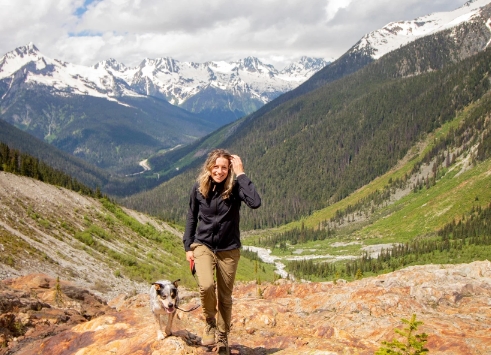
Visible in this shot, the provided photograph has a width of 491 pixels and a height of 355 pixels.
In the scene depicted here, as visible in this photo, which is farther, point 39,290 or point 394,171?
point 394,171

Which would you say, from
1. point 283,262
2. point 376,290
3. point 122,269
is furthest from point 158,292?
point 283,262

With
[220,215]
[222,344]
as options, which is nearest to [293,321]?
[222,344]

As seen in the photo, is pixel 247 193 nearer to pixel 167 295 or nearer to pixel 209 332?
pixel 167 295

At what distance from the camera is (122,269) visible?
42.8 meters

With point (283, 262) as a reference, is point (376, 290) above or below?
above

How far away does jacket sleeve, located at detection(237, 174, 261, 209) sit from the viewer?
9.44 m

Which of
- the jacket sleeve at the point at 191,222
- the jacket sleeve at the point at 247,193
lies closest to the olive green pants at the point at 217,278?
the jacket sleeve at the point at 191,222

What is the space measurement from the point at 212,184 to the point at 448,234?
4647 inches

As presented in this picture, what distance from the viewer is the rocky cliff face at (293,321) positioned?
11.2 m

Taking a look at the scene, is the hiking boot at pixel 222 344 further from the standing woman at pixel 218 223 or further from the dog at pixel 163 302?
the dog at pixel 163 302

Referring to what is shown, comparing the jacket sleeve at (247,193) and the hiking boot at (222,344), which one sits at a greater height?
the jacket sleeve at (247,193)

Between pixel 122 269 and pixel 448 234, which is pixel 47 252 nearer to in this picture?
pixel 122 269

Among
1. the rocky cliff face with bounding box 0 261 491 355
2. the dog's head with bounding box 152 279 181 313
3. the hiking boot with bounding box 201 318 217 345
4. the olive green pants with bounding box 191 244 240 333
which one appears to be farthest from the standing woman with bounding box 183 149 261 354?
the rocky cliff face with bounding box 0 261 491 355

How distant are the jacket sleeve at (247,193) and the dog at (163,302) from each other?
2991 mm
